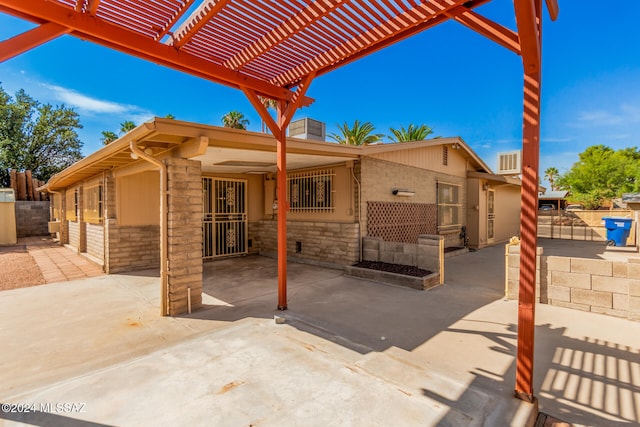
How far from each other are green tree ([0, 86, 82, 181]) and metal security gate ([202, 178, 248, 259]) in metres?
25.5

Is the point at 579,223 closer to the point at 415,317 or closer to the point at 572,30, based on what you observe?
the point at 572,30

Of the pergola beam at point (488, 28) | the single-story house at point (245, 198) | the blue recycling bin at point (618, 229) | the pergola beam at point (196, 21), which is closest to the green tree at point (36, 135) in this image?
the single-story house at point (245, 198)

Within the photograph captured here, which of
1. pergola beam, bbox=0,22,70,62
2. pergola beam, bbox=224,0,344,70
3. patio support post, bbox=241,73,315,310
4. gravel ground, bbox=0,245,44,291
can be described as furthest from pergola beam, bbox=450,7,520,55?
gravel ground, bbox=0,245,44,291

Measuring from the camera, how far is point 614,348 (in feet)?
11.1

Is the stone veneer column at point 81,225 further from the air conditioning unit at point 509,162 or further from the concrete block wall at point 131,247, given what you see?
the air conditioning unit at point 509,162

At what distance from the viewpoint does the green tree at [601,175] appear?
29938 mm

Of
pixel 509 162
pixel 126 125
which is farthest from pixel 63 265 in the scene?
pixel 126 125

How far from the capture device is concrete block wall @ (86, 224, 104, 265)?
7994 mm

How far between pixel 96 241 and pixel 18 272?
1.71m

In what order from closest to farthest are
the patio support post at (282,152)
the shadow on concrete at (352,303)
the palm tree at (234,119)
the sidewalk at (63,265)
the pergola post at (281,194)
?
1. the shadow on concrete at (352,303)
2. the patio support post at (282,152)
3. the pergola post at (281,194)
4. the sidewalk at (63,265)
5. the palm tree at (234,119)

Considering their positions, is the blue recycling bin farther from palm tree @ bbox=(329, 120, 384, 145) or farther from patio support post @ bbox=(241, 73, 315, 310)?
palm tree @ bbox=(329, 120, 384, 145)

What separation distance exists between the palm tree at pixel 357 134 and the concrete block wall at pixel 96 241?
1764 cm

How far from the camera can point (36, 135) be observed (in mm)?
25188

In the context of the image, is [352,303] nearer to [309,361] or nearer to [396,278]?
[396,278]
